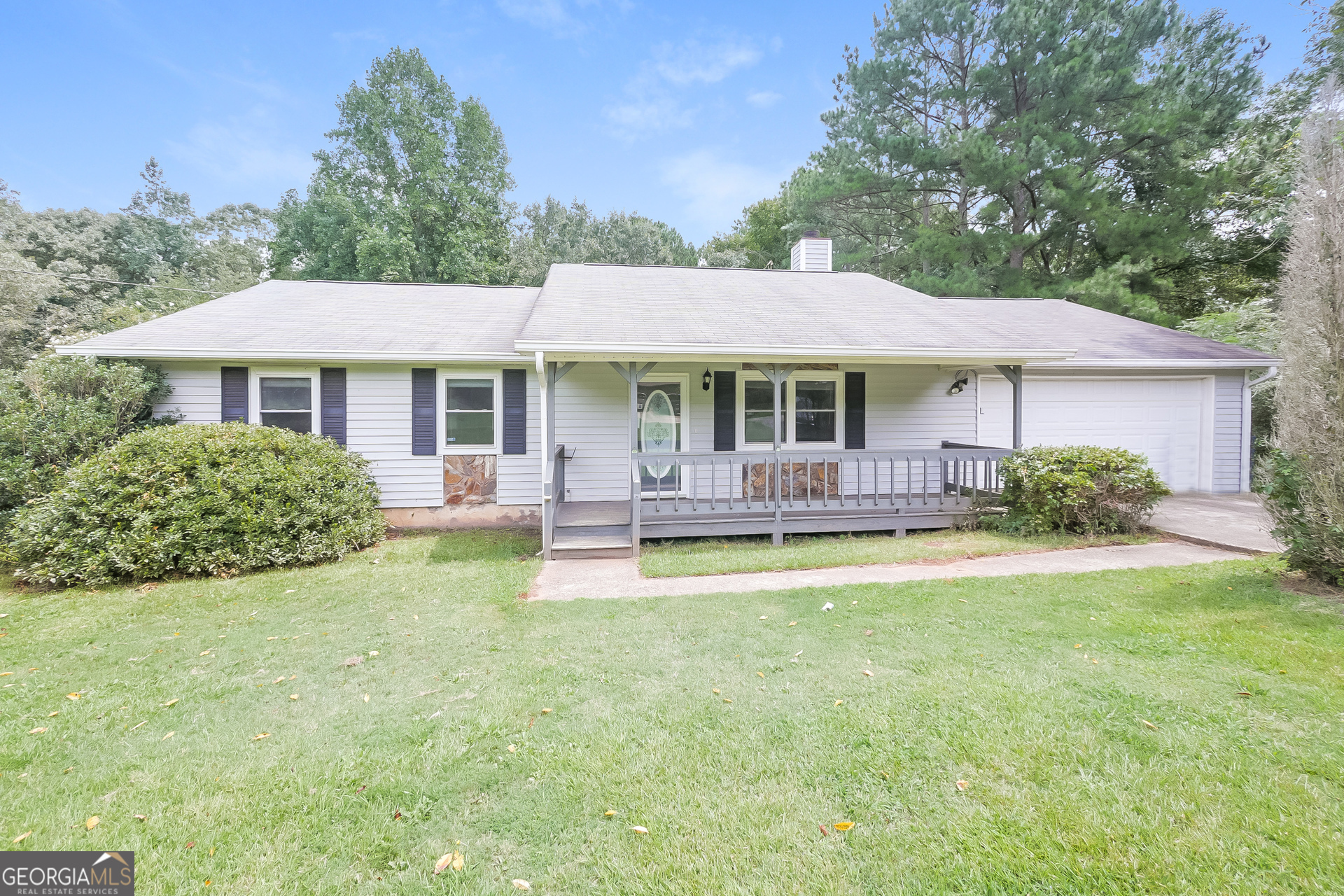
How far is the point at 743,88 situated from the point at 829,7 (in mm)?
4547

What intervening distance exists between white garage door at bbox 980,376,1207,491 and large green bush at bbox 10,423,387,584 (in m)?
10.4

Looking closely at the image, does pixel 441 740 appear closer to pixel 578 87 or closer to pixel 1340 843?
pixel 1340 843

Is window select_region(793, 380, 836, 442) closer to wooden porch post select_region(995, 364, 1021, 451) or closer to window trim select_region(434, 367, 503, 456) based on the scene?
→ wooden porch post select_region(995, 364, 1021, 451)

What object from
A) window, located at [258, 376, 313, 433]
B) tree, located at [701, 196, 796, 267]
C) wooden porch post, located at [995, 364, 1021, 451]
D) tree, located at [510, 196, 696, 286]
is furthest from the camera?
tree, located at [510, 196, 696, 286]

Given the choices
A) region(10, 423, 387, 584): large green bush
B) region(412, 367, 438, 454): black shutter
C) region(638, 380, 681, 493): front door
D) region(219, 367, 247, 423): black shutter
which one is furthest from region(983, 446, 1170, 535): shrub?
region(219, 367, 247, 423): black shutter

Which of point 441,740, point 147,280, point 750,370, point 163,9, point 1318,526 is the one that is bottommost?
point 441,740

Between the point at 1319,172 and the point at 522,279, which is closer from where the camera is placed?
the point at 1319,172

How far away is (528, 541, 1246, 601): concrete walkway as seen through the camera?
216 inches

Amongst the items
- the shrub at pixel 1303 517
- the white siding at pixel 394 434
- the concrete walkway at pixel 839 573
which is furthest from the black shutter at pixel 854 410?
the white siding at pixel 394 434

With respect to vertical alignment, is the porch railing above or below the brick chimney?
below

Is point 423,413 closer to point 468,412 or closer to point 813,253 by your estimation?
point 468,412

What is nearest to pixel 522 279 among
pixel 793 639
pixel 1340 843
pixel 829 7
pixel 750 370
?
pixel 829 7

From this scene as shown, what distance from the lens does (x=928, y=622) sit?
14.3 feet

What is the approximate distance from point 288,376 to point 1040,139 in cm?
1783
